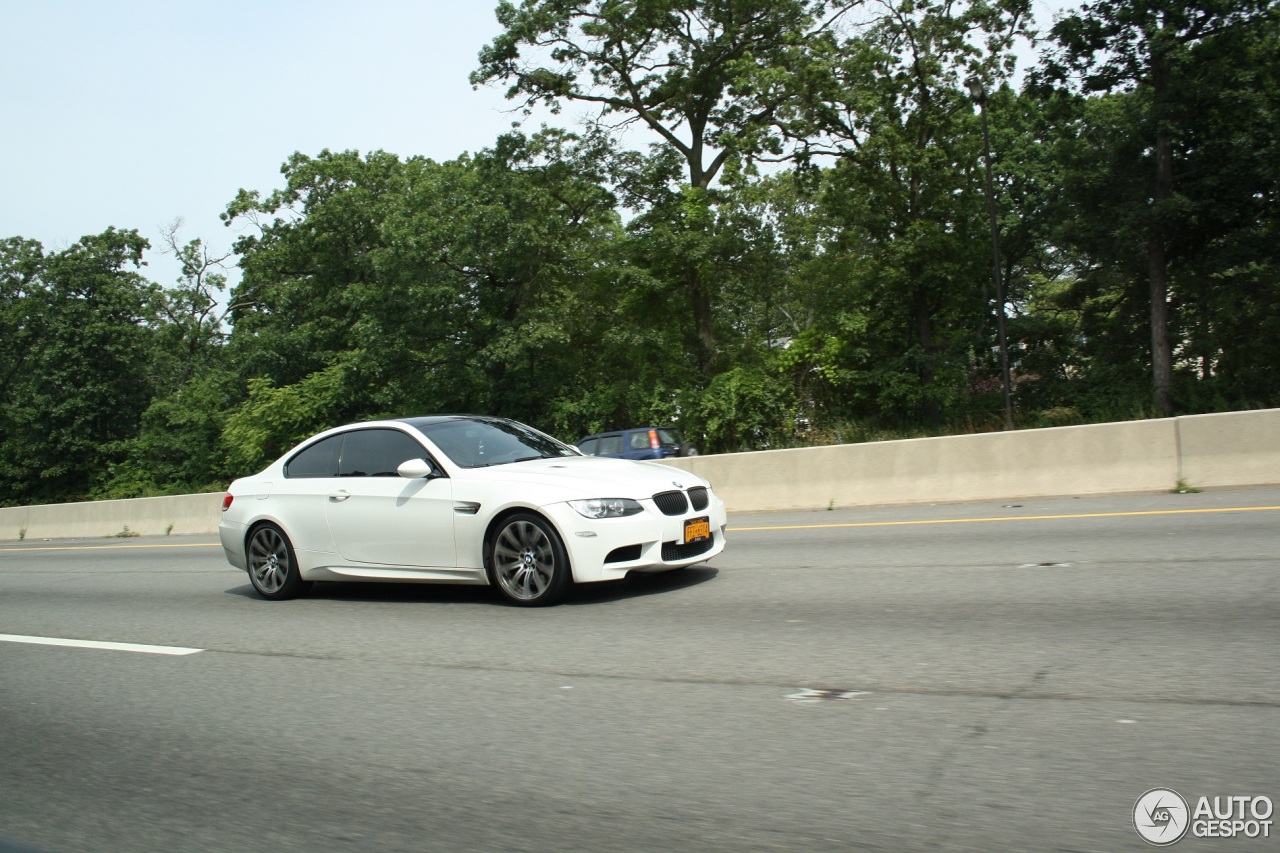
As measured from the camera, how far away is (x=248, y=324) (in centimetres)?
5338

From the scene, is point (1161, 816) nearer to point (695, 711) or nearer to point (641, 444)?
point (695, 711)

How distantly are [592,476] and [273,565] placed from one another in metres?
3.62

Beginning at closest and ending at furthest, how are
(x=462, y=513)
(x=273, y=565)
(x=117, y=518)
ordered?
(x=462, y=513) < (x=273, y=565) < (x=117, y=518)

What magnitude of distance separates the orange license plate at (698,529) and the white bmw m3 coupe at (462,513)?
1cm

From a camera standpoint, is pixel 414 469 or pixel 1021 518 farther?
pixel 1021 518

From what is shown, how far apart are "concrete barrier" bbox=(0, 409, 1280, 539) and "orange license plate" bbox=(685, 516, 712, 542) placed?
269 inches

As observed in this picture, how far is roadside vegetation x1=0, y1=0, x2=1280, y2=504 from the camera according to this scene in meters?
34.4

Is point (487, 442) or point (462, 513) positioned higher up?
point (487, 442)

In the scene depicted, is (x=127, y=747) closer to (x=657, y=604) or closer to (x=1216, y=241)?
(x=657, y=604)

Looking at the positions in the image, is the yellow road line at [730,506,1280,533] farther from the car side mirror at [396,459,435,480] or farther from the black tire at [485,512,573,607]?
the car side mirror at [396,459,435,480]

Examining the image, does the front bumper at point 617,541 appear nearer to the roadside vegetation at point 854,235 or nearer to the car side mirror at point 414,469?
the car side mirror at point 414,469

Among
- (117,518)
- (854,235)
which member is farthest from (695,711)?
(854,235)

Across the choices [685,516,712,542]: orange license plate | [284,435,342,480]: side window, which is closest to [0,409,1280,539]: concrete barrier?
[685,516,712,542]: orange license plate

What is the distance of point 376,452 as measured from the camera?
9414 millimetres
